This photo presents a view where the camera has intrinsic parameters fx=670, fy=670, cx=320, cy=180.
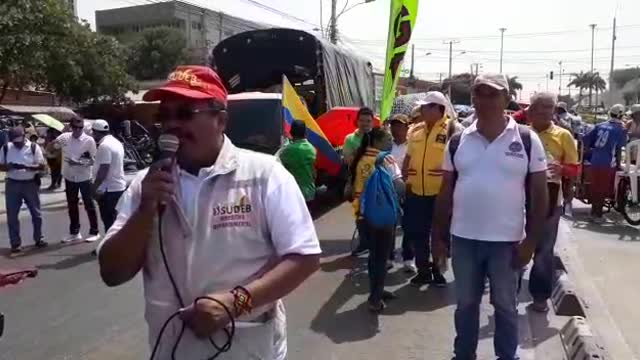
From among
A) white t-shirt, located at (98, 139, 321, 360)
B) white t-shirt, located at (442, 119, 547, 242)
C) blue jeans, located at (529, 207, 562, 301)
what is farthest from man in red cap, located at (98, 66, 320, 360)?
blue jeans, located at (529, 207, 562, 301)

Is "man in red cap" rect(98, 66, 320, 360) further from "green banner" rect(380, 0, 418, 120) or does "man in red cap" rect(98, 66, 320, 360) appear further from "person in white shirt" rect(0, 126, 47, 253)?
"green banner" rect(380, 0, 418, 120)

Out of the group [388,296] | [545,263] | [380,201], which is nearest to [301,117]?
[388,296]

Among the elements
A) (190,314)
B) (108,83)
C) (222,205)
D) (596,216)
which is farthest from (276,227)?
(108,83)

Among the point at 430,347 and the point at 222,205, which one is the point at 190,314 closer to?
the point at 222,205

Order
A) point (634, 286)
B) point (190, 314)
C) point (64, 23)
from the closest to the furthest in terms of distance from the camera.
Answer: point (190, 314) → point (634, 286) → point (64, 23)

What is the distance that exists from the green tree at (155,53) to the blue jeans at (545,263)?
184ft

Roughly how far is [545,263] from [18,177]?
6798mm

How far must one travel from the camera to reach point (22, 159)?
885 cm

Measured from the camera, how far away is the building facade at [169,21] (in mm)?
69794

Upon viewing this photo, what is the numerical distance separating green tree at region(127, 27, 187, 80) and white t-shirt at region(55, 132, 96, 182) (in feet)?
168

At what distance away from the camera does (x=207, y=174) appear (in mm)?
2043

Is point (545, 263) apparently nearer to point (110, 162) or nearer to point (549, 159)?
point (549, 159)

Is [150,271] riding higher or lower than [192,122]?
lower

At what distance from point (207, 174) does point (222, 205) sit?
0.11m
